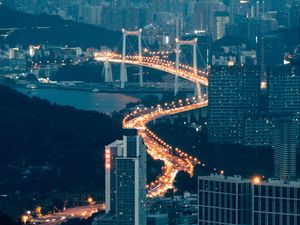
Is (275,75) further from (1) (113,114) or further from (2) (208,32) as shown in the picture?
(2) (208,32)

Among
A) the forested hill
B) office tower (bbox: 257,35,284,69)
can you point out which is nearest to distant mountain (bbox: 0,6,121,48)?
office tower (bbox: 257,35,284,69)

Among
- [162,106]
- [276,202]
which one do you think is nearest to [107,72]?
[162,106]

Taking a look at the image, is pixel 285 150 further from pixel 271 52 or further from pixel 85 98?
pixel 271 52

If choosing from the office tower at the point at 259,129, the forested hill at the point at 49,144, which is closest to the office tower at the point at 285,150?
the forested hill at the point at 49,144

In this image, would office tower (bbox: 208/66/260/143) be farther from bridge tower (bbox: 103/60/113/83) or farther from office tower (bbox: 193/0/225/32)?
office tower (bbox: 193/0/225/32)

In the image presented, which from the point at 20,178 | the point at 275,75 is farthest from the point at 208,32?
the point at 20,178

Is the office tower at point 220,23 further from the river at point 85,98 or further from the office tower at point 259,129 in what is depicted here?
the office tower at point 259,129
